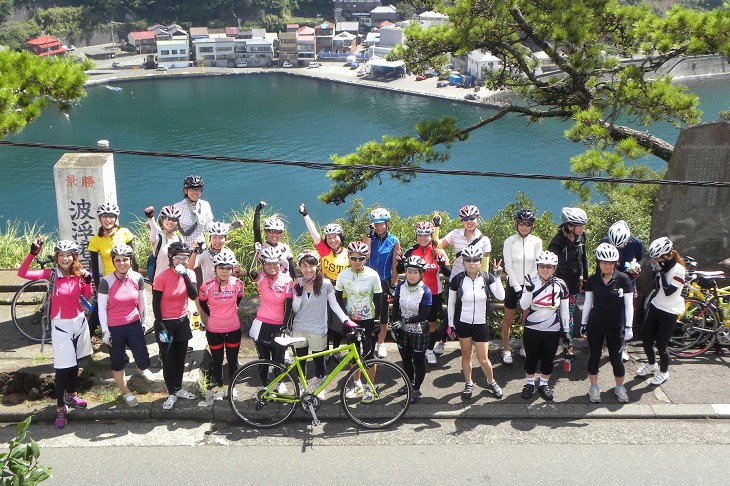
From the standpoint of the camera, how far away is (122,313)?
6.78m

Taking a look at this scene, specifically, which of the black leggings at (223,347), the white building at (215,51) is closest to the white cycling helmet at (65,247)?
the black leggings at (223,347)

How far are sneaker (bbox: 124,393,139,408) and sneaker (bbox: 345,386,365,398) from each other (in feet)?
6.57

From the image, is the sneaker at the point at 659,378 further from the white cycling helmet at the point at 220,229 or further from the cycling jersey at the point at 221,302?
the white cycling helmet at the point at 220,229

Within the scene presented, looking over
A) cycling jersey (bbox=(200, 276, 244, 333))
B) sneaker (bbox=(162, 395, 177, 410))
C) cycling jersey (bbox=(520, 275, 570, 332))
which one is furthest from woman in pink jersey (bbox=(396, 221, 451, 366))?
sneaker (bbox=(162, 395, 177, 410))

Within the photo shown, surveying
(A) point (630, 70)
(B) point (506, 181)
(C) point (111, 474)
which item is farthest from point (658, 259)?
(B) point (506, 181)

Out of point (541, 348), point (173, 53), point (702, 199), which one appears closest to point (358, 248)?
point (541, 348)

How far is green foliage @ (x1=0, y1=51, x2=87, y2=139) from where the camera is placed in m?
7.67

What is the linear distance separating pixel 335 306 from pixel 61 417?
2.68m

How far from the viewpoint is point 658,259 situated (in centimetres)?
725

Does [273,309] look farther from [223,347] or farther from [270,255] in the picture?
[223,347]

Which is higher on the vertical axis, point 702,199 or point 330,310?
point 702,199

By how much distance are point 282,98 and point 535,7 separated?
222ft

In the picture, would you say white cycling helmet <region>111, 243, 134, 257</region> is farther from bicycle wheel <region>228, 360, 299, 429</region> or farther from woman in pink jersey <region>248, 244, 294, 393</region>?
bicycle wheel <region>228, 360, 299, 429</region>

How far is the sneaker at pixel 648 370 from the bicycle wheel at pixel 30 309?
247 inches
